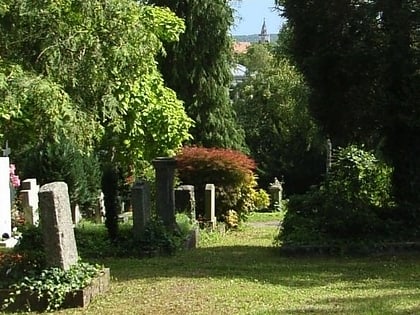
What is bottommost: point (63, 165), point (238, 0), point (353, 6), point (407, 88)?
point (63, 165)

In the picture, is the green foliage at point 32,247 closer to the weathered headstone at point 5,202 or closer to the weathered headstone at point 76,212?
the weathered headstone at point 5,202

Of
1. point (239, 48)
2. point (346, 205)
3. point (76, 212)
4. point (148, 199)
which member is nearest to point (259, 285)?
point (346, 205)

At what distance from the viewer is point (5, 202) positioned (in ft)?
59.1

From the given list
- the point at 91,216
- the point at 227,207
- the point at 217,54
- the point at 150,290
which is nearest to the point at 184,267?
the point at 150,290

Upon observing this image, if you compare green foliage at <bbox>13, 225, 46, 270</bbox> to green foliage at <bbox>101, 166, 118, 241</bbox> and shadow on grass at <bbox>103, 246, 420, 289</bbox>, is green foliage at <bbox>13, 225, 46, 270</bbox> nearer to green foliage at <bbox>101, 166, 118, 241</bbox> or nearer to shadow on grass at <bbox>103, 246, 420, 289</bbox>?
shadow on grass at <bbox>103, 246, 420, 289</bbox>

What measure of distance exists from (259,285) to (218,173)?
476 inches

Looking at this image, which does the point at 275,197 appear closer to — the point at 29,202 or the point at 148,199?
the point at 29,202

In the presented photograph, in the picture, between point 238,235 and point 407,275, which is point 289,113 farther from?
point 407,275

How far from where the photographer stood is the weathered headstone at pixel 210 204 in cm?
2114

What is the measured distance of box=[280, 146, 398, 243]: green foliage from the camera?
14141mm

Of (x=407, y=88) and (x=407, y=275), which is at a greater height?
(x=407, y=88)

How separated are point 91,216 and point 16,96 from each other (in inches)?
622

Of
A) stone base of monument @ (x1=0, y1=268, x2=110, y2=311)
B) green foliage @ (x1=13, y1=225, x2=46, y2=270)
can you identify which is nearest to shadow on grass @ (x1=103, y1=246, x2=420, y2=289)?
green foliage @ (x1=13, y1=225, x2=46, y2=270)

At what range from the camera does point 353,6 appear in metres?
14.7
